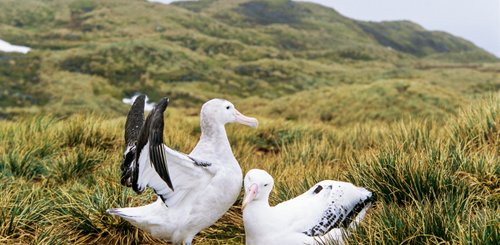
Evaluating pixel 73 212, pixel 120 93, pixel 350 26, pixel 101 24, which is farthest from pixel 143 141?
pixel 350 26

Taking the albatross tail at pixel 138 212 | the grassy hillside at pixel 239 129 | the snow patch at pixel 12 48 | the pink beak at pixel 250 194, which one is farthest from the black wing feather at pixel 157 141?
the snow patch at pixel 12 48

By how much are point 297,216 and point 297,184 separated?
1753mm

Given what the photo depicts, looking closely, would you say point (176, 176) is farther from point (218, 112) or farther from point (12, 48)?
point (12, 48)

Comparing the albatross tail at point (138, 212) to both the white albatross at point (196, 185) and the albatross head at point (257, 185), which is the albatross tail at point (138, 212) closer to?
the white albatross at point (196, 185)

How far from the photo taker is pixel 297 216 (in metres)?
4.05

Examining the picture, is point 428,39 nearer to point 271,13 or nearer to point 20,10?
point 271,13

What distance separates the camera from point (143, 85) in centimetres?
4175

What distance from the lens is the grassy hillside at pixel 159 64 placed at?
36.2 meters

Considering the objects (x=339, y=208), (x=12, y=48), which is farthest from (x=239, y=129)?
(x=12, y=48)

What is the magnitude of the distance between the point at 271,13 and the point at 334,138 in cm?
13484

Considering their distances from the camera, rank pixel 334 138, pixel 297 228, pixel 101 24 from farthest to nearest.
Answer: pixel 101 24
pixel 334 138
pixel 297 228

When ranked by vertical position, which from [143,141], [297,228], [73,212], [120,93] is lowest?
[120,93]

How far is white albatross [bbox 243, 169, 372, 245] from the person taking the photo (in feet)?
13.0

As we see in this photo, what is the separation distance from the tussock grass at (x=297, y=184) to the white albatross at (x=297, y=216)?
0.21 m
